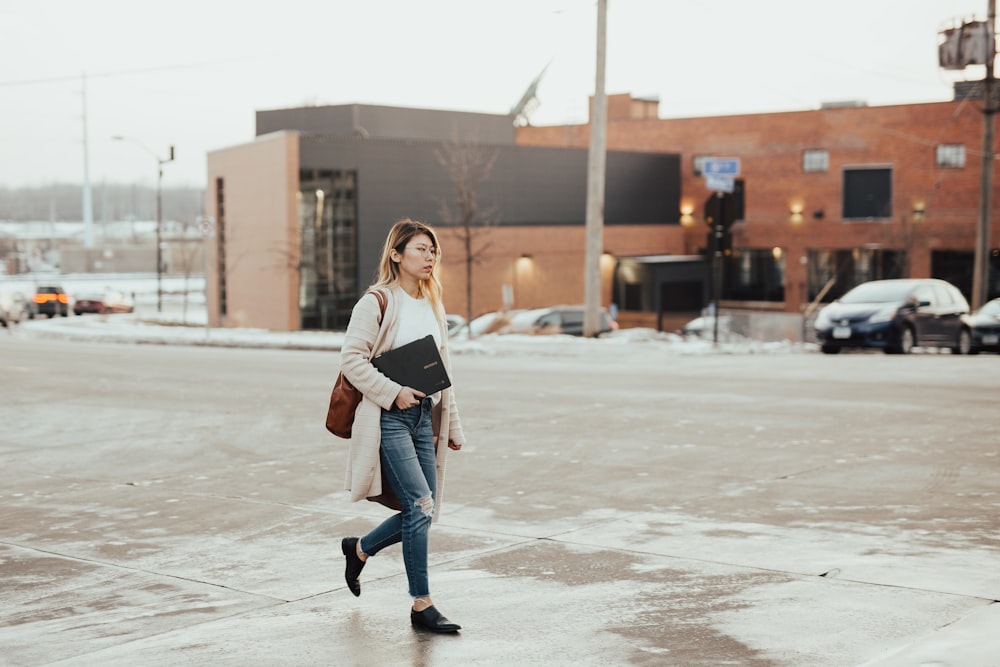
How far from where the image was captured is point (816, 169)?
6006cm

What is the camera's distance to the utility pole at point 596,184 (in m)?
27.8

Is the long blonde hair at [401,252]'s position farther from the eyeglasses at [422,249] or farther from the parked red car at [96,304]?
the parked red car at [96,304]

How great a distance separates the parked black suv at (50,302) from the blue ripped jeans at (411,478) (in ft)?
176

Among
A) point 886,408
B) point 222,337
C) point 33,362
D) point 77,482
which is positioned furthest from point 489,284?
point 77,482

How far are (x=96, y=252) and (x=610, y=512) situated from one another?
118021mm

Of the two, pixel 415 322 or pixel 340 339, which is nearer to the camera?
pixel 415 322

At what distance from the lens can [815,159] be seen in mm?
60188

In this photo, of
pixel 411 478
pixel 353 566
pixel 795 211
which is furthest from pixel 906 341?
pixel 795 211

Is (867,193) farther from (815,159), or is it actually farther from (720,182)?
(720,182)

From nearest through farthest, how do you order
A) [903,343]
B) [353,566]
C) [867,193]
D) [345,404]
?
[345,404], [353,566], [903,343], [867,193]

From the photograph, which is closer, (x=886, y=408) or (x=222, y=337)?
(x=886, y=408)

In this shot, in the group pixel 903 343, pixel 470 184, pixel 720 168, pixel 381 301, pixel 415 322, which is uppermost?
pixel 470 184

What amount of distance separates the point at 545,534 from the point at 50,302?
5271 centimetres

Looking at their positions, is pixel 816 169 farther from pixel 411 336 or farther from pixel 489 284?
pixel 411 336
